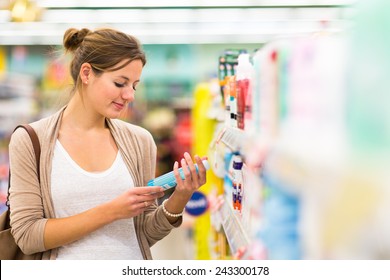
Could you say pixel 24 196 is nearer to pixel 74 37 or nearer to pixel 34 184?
pixel 34 184

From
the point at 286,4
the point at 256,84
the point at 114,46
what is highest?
the point at 286,4

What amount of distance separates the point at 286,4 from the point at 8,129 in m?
1.82

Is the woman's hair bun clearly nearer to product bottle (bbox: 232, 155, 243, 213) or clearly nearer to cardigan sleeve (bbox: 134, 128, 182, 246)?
cardigan sleeve (bbox: 134, 128, 182, 246)

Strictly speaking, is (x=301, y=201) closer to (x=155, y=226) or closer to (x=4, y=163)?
(x=155, y=226)

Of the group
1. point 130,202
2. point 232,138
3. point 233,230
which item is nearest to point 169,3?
point 232,138

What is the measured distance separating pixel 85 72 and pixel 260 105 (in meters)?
0.54

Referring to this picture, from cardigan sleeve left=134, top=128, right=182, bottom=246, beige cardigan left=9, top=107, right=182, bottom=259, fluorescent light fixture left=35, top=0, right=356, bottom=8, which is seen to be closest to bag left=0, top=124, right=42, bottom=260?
beige cardigan left=9, top=107, right=182, bottom=259

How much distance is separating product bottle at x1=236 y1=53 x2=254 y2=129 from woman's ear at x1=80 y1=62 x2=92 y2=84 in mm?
484

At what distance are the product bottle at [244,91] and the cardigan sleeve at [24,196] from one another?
654 mm

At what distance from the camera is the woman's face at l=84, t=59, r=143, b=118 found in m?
1.53

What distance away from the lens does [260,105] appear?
1386 millimetres

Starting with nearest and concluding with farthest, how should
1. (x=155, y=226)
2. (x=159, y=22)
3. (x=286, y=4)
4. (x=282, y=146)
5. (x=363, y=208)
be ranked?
(x=363, y=208) → (x=282, y=146) → (x=155, y=226) → (x=159, y=22) → (x=286, y=4)
